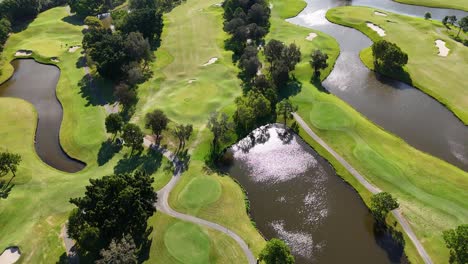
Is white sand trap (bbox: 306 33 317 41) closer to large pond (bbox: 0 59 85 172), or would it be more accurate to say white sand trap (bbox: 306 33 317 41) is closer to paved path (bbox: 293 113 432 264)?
paved path (bbox: 293 113 432 264)

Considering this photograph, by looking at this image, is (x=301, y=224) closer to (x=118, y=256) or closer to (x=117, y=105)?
(x=118, y=256)

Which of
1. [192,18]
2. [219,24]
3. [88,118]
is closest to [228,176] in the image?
[88,118]

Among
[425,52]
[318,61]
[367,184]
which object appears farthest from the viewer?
[425,52]

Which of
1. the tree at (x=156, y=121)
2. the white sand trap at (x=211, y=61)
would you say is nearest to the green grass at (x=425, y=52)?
the white sand trap at (x=211, y=61)

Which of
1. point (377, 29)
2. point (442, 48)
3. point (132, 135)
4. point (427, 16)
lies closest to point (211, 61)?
point (132, 135)

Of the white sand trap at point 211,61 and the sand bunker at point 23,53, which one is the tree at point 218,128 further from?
the sand bunker at point 23,53

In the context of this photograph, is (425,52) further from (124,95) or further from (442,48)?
(124,95)
